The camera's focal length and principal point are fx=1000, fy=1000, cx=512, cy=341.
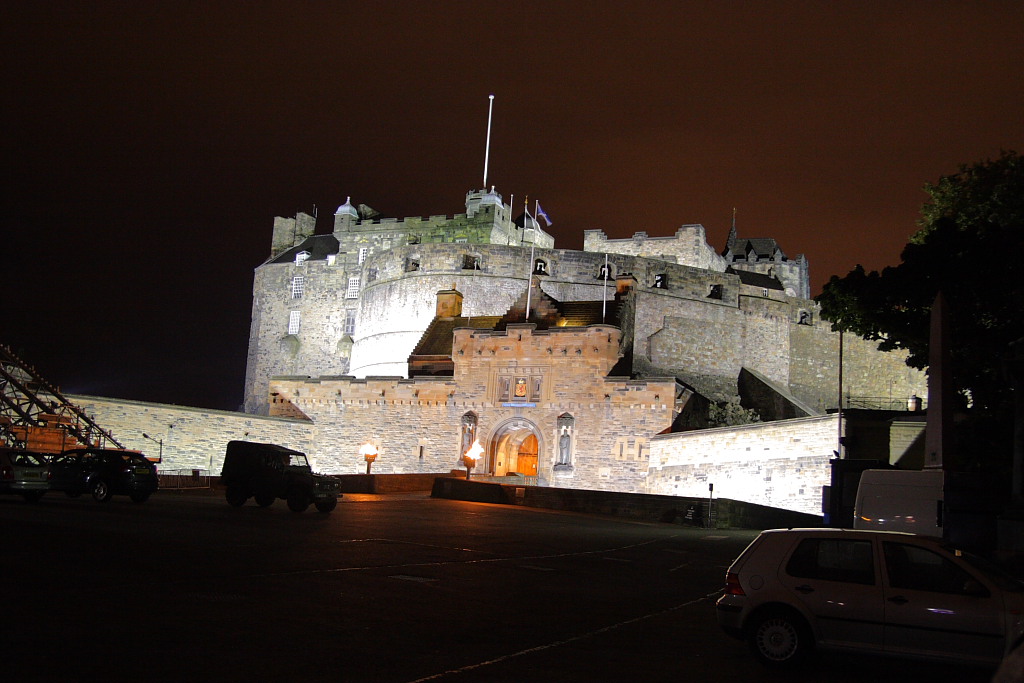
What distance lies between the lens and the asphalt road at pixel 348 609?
6.39 m

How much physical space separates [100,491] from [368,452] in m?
18.5

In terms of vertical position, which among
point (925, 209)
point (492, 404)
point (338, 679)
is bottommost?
point (338, 679)

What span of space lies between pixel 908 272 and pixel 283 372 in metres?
42.7

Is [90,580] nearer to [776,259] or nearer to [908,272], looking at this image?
[908,272]

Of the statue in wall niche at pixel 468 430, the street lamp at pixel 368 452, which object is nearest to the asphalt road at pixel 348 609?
the street lamp at pixel 368 452

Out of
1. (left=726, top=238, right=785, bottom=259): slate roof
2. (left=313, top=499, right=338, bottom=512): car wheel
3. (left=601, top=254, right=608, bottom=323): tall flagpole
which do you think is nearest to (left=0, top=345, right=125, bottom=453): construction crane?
(left=313, top=499, right=338, bottom=512): car wheel

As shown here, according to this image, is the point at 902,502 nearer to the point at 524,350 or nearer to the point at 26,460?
the point at 26,460

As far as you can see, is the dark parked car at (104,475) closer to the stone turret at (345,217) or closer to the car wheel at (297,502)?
the car wheel at (297,502)

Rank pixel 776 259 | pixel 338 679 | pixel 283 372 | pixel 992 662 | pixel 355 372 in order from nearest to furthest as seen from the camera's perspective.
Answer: pixel 338 679, pixel 992 662, pixel 355 372, pixel 283 372, pixel 776 259

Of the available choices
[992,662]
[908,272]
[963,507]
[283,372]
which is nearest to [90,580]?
[992,662]

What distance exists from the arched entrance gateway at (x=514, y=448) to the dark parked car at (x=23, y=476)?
2184cm

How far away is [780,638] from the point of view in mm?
7301

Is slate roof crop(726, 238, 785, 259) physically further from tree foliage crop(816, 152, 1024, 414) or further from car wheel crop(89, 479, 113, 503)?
car wheel crop(89, 479, 113, 503)

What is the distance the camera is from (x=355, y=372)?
5241 centimetres
